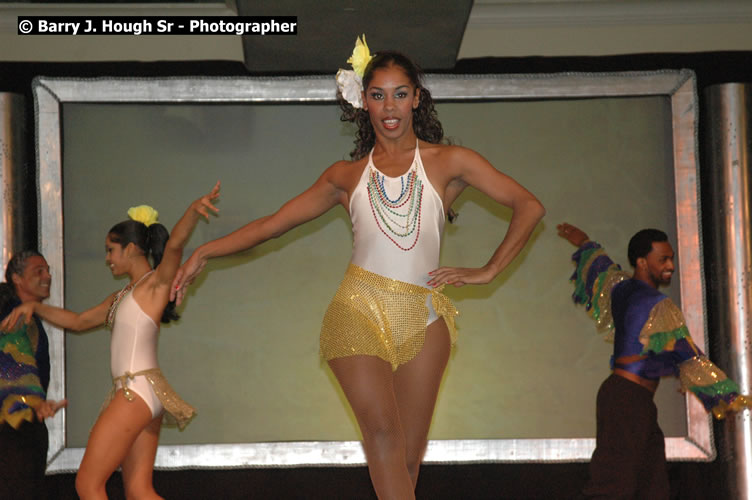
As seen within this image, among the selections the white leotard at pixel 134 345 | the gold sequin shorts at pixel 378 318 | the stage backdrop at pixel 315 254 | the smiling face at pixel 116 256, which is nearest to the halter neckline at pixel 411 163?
the gold sequin shorts at pixel 378 318

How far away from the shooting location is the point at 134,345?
12.9ft

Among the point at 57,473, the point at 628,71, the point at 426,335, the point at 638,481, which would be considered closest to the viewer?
the point at 426,335

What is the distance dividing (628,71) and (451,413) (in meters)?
2.30

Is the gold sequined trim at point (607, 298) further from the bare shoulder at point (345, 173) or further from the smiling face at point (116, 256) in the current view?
the smiling face at point (116, 256)

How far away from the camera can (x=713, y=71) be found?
5566 mm

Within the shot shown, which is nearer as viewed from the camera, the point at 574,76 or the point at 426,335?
the point at 426,335

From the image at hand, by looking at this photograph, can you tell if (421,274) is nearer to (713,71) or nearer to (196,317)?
(196,317)

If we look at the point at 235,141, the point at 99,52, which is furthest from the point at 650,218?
the point at 99,52

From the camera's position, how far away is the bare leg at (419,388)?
286 cm

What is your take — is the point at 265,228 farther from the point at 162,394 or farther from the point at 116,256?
the point at 116,256

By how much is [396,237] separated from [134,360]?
156cm

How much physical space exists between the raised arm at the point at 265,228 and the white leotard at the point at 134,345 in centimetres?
98

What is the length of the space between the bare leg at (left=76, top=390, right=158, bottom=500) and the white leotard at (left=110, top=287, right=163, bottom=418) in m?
0.10

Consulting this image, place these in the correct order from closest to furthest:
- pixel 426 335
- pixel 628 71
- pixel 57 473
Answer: pixel 426 335 < pixel 57 473 < pixel 628 71
